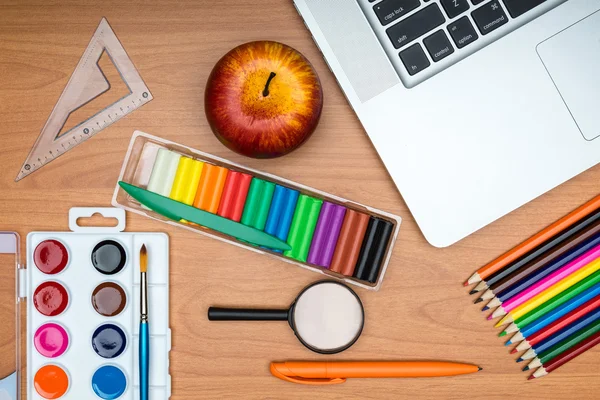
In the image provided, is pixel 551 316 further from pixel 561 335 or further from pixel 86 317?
pixel 86 317

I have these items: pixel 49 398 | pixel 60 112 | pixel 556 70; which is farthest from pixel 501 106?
pixel 49 398

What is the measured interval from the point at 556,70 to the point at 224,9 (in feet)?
1.41

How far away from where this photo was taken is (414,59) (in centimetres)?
69

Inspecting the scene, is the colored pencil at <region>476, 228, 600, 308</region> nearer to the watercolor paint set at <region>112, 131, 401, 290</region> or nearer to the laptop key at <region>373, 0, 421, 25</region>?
the watercolor paint set at <region>112, 131, 401, 290</region>

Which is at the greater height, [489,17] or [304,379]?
[489,17]

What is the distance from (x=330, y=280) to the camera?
76cm

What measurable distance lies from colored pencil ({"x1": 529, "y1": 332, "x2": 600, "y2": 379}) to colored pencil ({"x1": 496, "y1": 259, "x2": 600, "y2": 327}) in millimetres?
61

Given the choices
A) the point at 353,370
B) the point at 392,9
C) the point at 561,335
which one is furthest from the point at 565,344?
the point at 392,9

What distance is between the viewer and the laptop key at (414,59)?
2.26ft

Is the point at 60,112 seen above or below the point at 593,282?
above

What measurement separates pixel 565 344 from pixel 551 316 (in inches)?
1.7

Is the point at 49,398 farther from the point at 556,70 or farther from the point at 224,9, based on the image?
the point at 556,70

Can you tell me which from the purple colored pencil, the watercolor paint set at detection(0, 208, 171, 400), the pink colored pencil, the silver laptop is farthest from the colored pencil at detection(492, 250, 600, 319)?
the watercolor paint set at detection(0, 208, 171, 400)

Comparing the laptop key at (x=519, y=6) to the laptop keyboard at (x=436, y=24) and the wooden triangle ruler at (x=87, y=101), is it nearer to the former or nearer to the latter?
the laptop keyboard at (x=436, y=24)
